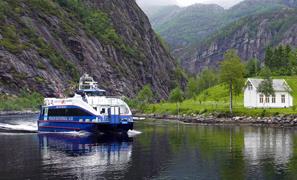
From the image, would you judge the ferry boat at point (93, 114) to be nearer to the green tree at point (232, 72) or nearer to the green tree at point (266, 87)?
the green tree at point (232, 72)

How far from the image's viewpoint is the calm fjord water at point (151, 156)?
5303cm

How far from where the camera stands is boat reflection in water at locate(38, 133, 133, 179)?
2161 inches

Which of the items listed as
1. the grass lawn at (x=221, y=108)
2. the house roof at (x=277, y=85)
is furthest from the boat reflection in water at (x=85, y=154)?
the house roof at (x=277, y=85)

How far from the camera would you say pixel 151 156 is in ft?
217

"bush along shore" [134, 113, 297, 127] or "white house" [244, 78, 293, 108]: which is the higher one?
"white house" [244, 78, 293, 108]

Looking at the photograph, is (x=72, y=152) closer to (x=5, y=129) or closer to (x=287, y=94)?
(x=5, y=129)

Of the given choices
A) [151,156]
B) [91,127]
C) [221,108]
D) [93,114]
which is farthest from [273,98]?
[151,156]

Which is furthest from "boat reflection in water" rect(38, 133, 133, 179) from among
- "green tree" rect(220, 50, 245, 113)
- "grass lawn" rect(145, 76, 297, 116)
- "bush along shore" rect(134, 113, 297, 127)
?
"green tree" rect(220, 50, 245, 113)

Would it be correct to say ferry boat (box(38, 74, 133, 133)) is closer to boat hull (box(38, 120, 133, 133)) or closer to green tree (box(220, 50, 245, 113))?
boat hull (box(38, 120, 133, 133))

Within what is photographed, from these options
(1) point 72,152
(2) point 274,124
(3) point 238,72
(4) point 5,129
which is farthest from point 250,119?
(1) point 72,152

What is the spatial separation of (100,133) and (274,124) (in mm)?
47762

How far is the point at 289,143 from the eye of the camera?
8038 centimetres

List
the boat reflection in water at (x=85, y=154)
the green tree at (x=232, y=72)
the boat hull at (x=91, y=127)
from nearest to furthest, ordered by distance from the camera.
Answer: the boat reflection in water at (x=85, y=154), the boat hull at (x=91, y=127), the green tree at (x=232, y=72)

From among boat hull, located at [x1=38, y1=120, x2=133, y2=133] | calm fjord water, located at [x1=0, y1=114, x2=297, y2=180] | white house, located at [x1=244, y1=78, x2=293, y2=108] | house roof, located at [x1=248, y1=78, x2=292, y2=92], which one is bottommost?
calm fjord water, located at [x1=0, y1=114, x2=297, y2=180]
